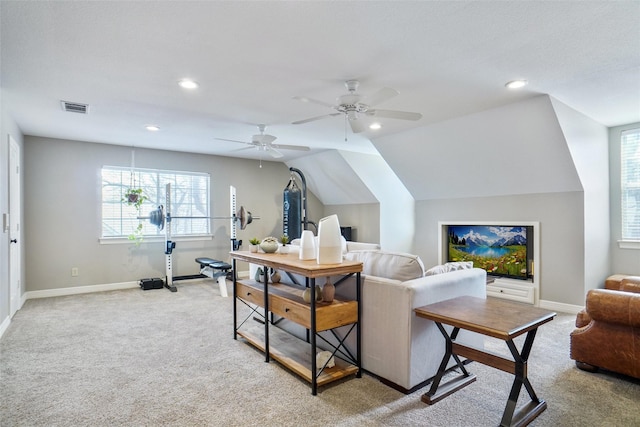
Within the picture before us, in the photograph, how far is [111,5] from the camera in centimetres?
195

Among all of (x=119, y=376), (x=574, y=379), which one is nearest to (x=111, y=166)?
(x=119, y=376)

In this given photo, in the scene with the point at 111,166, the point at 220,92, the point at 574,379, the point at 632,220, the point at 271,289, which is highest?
the point at 220,92

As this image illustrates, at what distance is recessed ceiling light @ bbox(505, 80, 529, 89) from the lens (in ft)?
10.2

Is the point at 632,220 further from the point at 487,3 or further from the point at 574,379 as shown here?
the point at 487,3

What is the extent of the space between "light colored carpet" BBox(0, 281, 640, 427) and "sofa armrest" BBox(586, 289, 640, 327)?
0.47m

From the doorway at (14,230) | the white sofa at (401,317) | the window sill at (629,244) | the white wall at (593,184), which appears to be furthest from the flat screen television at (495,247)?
the doorway at (14,230)

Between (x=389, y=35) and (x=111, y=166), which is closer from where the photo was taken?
(x=389, y=35)

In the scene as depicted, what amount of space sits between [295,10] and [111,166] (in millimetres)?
4997

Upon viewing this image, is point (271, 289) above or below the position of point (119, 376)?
above

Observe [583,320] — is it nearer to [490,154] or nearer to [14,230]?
[490,154]

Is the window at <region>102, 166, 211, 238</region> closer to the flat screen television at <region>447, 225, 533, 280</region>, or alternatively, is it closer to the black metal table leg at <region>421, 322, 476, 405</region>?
the flat screen television at <region>447, 225, 533, 280</region>

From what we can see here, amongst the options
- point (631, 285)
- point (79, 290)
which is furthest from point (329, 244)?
point (79, 290)

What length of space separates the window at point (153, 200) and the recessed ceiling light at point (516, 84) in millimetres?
5032

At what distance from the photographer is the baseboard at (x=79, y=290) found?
202 inches
